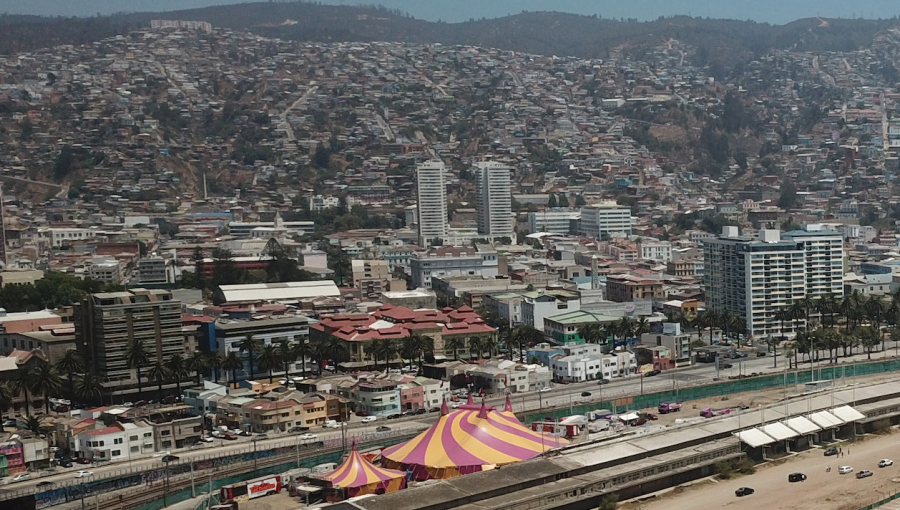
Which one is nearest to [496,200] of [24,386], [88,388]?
[88,388]

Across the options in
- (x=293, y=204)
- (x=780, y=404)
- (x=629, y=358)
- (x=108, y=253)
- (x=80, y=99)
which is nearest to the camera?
(x=780, y=404)

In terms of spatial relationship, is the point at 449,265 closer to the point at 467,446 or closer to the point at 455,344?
the point at 455,344

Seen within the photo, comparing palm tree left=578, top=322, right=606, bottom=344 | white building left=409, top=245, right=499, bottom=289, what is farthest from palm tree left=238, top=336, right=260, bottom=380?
white building left=409, top=245, right=499, bottom=289

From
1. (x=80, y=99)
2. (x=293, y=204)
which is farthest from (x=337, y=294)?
(x=80, y=99)

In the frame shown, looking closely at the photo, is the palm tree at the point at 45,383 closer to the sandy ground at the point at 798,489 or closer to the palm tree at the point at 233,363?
the palm tree at the point at 233,363

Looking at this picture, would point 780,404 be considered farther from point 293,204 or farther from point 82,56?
point 82,56
